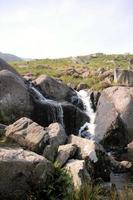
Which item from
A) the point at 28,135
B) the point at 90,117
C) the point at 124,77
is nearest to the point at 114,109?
the point at 90,117

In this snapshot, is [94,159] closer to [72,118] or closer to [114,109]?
[114,109]

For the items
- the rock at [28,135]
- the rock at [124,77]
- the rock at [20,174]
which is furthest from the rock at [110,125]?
the rock at [20,174]

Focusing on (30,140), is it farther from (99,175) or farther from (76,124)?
(76,124)

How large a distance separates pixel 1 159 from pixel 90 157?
737 centimetres

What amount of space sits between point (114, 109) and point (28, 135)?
1413 centimetres

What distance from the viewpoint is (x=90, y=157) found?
2178cm

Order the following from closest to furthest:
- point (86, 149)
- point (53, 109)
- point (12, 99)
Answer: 1. point (86, 149)
2. point (12, 99)
3. point (53, 109)

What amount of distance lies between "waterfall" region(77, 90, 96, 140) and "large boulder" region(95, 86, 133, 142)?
707 millimetres

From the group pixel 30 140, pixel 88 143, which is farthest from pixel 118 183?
pixel 30 140

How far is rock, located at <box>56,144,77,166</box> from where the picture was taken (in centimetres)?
2048

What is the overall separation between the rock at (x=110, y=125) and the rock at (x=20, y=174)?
55.9 feet

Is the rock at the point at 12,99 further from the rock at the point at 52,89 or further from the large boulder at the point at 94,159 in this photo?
the large boulder at the point at 94,159

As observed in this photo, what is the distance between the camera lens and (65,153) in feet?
68.5

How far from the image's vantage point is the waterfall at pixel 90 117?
35.1 m
